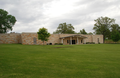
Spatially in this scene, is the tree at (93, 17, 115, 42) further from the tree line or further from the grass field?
the grass field

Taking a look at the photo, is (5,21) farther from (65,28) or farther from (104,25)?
(104,25)

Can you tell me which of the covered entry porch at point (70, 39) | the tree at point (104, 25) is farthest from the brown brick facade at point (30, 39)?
the tree at point (104, 25)

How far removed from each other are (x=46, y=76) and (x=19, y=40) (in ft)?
118

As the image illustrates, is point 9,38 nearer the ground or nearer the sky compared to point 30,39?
nearer the sky

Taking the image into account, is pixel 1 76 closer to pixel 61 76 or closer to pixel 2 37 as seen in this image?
pixel 61 76

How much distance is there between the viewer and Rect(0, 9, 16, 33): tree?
142 ft

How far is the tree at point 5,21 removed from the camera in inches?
1700

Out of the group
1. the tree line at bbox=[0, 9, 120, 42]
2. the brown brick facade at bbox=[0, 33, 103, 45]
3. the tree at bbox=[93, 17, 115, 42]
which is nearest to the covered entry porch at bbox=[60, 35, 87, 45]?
the brown brick facade at bbox=[0, 33, 103, 45]

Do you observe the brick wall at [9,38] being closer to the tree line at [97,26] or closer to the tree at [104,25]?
the tree line at [97,26]

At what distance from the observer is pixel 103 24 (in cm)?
5803

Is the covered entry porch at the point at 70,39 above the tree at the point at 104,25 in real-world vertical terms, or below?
below

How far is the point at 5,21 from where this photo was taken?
44062 millimetres

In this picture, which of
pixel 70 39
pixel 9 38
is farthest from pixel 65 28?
pixel 9 38

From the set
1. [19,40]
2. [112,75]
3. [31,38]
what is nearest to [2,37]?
[19,40]
